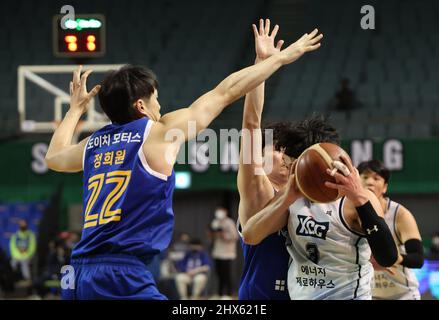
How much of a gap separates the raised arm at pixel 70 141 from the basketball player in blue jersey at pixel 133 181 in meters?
0.26

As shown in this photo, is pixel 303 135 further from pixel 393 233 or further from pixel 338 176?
pixel 393 233

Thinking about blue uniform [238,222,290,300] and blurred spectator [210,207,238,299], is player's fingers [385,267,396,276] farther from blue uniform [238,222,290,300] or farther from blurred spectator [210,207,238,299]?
blurred spectator [210,207,238,299]

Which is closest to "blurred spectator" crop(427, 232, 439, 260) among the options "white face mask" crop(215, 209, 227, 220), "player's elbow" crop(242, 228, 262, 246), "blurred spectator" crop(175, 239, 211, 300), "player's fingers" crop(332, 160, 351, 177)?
"white face mask" crop(215, 209, 227, 220)

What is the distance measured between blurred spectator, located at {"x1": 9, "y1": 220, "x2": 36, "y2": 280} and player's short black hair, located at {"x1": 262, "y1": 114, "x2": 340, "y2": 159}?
12261 mm

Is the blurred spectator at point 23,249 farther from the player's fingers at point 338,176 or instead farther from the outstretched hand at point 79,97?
the player's fingers at point 338,176

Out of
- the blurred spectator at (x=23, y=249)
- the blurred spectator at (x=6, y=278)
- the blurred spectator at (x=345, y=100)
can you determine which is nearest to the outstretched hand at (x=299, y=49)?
the blurred spectator at (x=6, y=278)

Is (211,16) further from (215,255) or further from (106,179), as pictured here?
(106,179)

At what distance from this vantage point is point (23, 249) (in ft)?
52.3

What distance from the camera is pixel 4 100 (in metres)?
19.0

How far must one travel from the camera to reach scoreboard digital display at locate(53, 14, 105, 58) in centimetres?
865

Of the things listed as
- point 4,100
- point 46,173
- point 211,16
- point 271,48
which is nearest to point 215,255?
point 46,173

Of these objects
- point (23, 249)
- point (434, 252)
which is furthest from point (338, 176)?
point (23, 249)

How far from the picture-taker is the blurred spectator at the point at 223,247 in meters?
15.3
